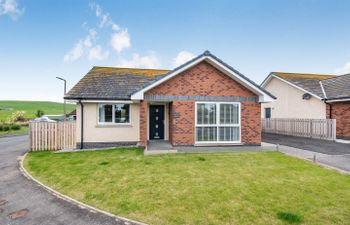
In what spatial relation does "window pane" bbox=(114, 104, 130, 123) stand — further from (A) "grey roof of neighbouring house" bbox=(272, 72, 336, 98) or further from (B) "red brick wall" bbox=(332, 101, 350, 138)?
(B) "red brick wall" bbox=(332, 101, 350, 138)

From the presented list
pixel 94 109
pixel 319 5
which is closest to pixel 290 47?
pixel 319 5

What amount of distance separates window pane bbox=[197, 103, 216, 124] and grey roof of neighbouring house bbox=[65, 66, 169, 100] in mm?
3550

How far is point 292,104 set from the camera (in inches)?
807

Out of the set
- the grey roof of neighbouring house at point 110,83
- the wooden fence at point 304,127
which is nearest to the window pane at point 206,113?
the grey roof of neighbouring house at point 110,83

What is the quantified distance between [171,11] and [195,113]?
12611 mm

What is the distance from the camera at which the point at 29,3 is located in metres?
17.5

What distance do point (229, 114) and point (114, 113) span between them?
741cm

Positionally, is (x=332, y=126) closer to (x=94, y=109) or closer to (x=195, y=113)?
(x=195, y=113)

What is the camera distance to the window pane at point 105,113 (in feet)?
43.7

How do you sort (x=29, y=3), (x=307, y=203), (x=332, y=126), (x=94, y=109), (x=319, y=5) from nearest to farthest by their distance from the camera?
(x=307, y=203)
(x=94, y=109)
(x=332, y=126)
(x=29, y=3)
(x=319, y=5)

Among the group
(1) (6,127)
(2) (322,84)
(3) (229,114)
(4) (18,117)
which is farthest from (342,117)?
(4) (18,117)

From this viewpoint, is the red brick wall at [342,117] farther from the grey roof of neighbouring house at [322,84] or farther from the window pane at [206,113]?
the window pane at [206,113]

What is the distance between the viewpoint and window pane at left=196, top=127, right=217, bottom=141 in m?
11.6

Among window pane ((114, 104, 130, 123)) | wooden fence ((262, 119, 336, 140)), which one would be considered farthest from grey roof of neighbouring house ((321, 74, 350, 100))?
window pane ((114, 104, 130, 123))
